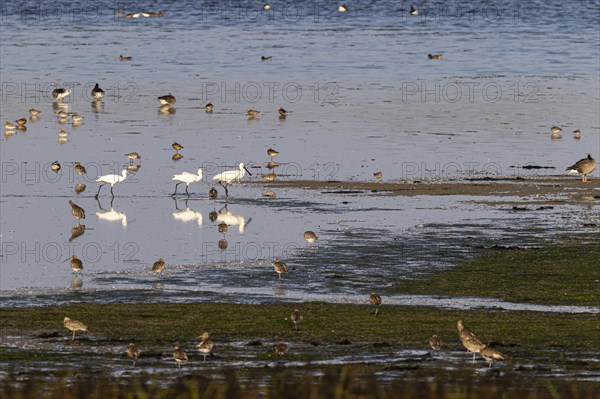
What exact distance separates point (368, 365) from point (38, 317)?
4759mm

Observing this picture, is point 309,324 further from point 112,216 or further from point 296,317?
point 112,216

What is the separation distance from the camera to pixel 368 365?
15.7m

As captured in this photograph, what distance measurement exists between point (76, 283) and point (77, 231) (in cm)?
410

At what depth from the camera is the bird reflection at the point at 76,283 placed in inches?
799

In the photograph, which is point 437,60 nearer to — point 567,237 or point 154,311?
point 567,237

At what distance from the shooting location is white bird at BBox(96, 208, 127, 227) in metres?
25.7

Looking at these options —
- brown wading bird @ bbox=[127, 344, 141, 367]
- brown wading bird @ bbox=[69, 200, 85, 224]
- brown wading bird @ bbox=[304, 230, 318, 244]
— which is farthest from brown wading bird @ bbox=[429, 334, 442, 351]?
brown wading bird @ bbox=[69, 200, 85, 224]

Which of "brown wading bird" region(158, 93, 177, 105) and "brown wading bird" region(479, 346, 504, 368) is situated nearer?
"brown wading bird" region(479, 346, 504, 368)

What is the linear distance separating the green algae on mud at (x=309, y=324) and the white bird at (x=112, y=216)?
22.0 feet

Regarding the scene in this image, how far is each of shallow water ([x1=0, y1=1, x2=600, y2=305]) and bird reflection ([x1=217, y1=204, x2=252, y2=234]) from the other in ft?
0.62

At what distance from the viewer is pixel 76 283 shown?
20562mm

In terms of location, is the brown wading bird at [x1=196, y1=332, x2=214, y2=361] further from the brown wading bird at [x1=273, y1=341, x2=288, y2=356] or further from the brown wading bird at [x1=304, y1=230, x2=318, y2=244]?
the brown wading bird at [x1=304, y1=230, x2=318, y2=244]

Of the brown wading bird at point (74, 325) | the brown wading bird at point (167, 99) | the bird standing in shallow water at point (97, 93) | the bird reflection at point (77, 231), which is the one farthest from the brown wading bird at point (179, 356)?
the bird standing in shallow water at point (97, 93)

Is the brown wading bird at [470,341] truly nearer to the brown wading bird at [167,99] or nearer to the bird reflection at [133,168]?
the bird reflection at [133,168]
